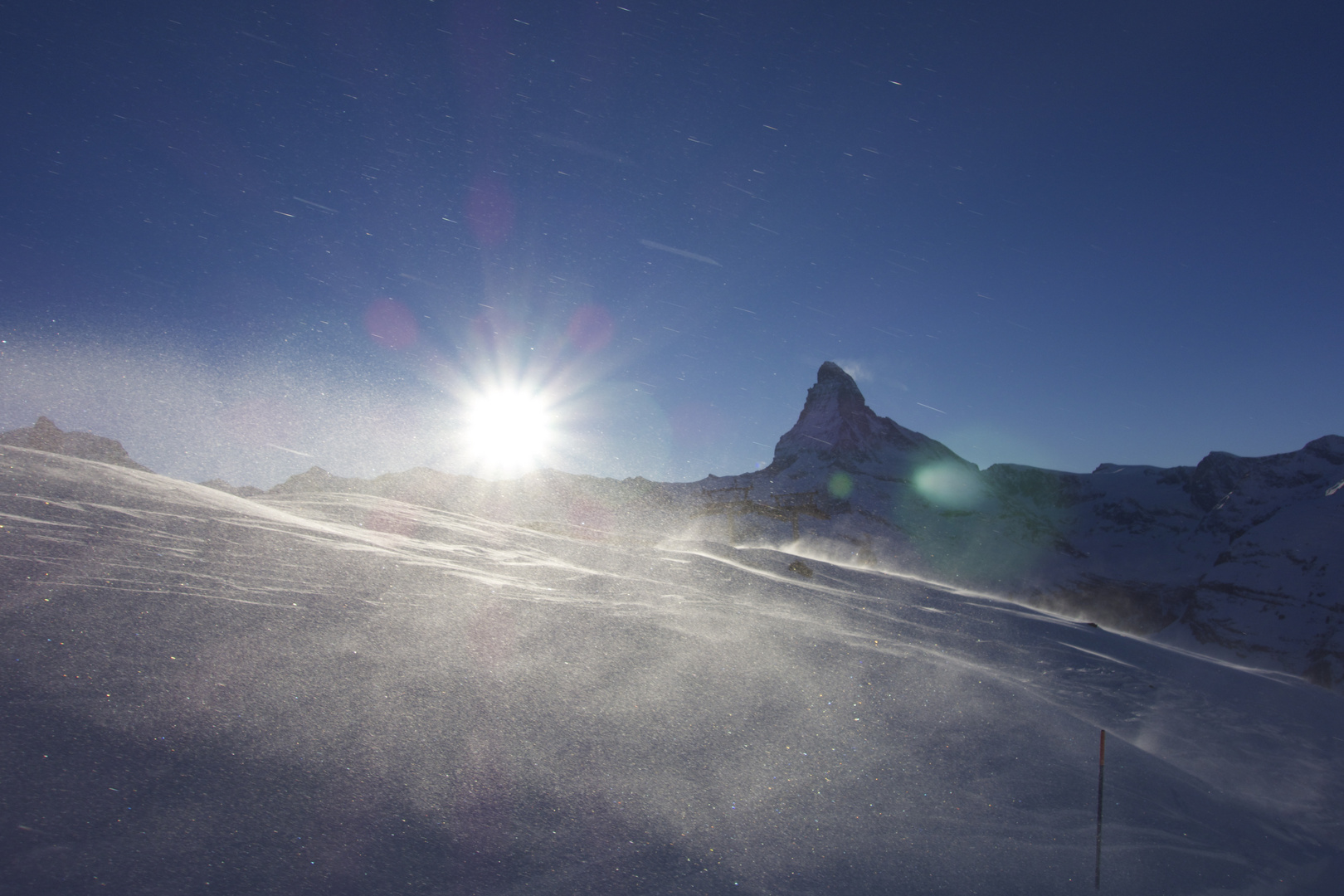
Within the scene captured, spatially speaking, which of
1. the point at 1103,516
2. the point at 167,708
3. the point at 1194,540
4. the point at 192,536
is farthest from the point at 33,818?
the point at 1103,516

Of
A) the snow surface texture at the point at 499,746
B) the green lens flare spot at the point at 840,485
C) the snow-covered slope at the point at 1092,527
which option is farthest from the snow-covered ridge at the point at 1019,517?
the snow surface texture at the point at 499,746

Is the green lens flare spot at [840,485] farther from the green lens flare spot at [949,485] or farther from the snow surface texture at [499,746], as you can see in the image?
the snow surface texture at [499,746]

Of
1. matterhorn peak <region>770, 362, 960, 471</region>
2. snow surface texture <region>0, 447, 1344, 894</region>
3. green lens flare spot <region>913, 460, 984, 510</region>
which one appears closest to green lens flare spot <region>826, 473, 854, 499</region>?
matterhorn peak <region>770, 362, 960, 471</region>

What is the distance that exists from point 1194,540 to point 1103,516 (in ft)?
78.6

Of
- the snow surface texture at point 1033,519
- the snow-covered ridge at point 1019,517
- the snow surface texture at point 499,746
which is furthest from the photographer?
the snow surface texture at point 1033,519

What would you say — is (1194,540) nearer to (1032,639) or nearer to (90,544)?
(1032,639)

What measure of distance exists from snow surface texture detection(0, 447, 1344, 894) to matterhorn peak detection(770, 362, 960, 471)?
128372 millimetres

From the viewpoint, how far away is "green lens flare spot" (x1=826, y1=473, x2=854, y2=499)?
117 meters

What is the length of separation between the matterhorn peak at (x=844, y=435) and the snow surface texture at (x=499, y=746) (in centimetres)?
12837

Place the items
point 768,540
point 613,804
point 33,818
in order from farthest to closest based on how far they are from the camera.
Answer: point 768,540 → point 613,804 → point 33,818

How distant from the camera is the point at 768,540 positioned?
6825cm

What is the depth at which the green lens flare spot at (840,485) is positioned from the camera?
385 ft

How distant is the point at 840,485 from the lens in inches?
4747

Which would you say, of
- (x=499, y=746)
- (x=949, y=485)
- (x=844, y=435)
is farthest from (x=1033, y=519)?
(x=499, y=746)
